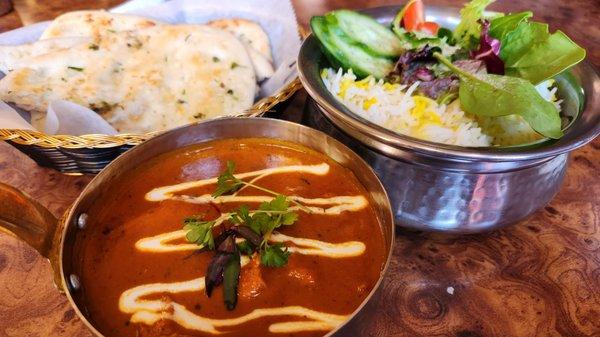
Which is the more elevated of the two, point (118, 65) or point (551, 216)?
point (118, 65)

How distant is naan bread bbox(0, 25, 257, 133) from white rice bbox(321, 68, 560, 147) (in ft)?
1.62

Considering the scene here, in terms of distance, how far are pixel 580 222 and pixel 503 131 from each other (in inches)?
17.1

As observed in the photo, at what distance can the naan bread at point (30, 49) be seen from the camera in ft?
7.15

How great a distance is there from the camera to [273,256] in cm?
109

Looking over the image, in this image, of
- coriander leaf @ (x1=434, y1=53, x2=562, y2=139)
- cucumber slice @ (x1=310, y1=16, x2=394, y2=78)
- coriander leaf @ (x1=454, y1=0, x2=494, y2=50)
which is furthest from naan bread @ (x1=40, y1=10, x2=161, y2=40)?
coriander leaf @ (x1=434, y1=53, x2=562, y2=139)

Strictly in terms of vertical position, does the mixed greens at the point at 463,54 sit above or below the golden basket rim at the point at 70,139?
above

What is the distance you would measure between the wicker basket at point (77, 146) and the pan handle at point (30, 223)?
0.52 metres

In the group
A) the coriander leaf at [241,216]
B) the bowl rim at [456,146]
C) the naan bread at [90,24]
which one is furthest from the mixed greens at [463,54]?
the naan bread at [90,24]

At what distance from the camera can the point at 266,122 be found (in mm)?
1469

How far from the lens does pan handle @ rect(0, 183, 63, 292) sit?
1074mm

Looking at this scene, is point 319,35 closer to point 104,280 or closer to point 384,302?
point 384,302

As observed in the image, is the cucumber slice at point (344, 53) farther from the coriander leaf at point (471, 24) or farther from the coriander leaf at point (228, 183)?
the coriander leaf at point (228, 183)

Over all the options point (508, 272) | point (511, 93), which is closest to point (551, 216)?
point (508, 272)

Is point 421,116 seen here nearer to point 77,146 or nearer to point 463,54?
point 463,54
